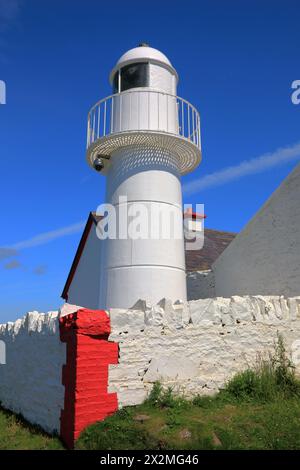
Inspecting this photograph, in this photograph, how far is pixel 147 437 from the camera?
5.01 metres

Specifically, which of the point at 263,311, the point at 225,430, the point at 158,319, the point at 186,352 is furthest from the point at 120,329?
the point at 263,311

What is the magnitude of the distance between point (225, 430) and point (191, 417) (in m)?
0.58

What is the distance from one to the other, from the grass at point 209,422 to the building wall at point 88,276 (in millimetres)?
7122

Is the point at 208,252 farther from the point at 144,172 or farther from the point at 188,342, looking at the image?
the point at 188,342

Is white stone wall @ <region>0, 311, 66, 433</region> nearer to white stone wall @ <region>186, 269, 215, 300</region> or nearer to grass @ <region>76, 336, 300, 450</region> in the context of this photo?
grass @ <region>76, 336, 300, 450</region>

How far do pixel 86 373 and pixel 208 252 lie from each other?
1071cm

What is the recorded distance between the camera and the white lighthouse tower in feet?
29.5

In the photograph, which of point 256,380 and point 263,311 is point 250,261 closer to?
point 263,311

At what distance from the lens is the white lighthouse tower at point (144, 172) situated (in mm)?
8977

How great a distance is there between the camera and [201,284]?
12625 millimetres

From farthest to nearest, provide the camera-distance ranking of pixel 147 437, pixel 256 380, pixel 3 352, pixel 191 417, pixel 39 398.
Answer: pixel 3 352 → pixel 39 398 → pixel 256 380 → pixel 191 417 → pixel 147 437

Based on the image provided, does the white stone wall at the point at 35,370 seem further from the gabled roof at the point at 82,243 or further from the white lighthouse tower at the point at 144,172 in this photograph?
the gabled roof at the point at 82,243

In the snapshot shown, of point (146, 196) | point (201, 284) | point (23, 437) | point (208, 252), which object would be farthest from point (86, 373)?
point (208, 252)

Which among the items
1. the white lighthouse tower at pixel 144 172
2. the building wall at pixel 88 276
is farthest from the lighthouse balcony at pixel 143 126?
the building wall at pixel 88 276
